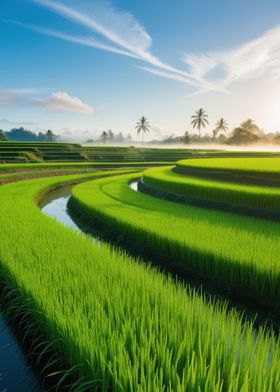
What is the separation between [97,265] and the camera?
470 cm

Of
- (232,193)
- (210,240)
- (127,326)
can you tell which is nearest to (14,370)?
(127,326)

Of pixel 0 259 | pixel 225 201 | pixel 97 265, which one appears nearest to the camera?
pixel 97 265

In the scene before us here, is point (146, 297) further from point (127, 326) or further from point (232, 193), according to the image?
point (232, 193)

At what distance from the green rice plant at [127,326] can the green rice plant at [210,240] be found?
0.90 meters

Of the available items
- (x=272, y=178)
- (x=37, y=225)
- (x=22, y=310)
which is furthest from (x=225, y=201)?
(x=22, y=310)

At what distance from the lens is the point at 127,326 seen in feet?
9.29

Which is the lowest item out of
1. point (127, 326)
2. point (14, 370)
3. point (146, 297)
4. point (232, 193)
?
point (14, 370)

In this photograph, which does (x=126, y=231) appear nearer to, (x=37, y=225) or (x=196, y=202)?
(x=37, y=225)

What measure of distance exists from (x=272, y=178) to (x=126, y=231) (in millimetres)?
6567

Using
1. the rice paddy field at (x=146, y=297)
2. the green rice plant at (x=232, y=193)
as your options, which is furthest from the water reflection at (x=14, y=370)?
the green rice plant at (x=232, y=193)

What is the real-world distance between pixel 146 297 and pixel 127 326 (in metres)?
0.81

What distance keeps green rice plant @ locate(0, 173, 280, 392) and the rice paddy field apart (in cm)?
1

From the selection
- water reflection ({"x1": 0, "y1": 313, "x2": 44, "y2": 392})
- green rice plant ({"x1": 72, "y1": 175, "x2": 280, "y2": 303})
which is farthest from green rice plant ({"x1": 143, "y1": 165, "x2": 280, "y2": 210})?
Answer: water reflection ({"x1": 0, "y1": 313, "x2": 44, "y2": 392})

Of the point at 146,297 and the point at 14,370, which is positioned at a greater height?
the point at 146,297
